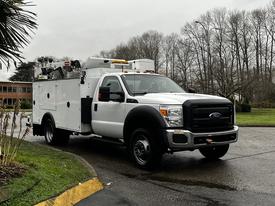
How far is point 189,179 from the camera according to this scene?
24.4 ft

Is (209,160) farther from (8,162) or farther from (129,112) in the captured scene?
(8,162)

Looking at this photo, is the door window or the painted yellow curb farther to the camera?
the door window

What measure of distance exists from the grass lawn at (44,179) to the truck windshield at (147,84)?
2.09 metres

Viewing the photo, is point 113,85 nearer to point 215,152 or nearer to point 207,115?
point 207,115

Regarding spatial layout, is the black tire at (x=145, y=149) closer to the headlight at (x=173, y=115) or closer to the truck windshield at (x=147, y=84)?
the headlight at (x=173, y=115)

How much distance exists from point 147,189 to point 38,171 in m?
1.83

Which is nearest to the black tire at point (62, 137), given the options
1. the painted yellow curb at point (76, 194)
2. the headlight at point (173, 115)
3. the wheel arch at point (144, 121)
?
the wheel arch at point (144, 121)

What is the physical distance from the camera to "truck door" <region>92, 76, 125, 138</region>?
30.2 ft

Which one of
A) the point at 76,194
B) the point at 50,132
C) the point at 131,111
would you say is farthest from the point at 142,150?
the point at 50,132

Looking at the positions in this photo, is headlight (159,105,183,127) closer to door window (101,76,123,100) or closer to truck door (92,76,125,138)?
truck door (92,76,125,138)

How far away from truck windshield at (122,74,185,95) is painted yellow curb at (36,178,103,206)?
2.86 metres

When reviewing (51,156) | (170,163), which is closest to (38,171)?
(51,156)

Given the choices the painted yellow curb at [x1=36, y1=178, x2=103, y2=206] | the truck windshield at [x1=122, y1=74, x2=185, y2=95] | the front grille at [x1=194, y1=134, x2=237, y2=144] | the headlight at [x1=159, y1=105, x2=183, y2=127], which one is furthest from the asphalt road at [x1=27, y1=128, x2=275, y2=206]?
the truck windshield at [x1=122, y1=74, x2=185, y2=95]

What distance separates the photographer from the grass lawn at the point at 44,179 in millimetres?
5277
